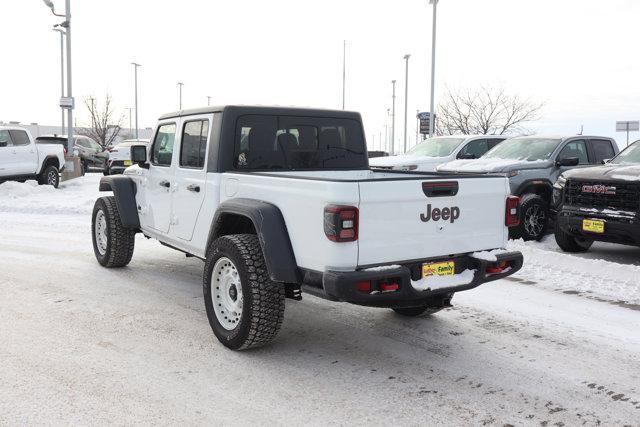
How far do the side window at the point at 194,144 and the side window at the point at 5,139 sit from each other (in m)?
13.4

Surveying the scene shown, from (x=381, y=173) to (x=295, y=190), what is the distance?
2177 millimetres

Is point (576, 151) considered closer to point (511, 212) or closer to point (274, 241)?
point (511, 212)

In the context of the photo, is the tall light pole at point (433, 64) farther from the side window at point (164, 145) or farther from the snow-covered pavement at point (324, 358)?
the side window at point (164, 145)

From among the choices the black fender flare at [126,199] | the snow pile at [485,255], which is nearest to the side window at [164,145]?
the black fender flare at [126,199]

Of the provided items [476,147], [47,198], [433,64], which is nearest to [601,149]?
[476,147]

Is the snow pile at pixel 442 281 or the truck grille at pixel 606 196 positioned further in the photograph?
the truck grille at pixel 606 196

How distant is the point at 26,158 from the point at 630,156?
1581 cm

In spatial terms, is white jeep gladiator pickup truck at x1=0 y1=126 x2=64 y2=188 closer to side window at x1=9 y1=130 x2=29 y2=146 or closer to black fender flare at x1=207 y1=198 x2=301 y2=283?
side window at x1=9 y1=130 x2=29 y2=146

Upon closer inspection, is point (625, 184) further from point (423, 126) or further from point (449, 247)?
point (423, 126)

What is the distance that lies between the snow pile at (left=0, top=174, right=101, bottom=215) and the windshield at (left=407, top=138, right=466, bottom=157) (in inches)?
294

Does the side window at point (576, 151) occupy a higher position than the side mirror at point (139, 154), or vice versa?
the side window at point (576, 151)

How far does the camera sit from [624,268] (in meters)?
7.38

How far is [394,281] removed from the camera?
13.6ft

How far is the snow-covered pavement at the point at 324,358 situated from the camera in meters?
3.74
